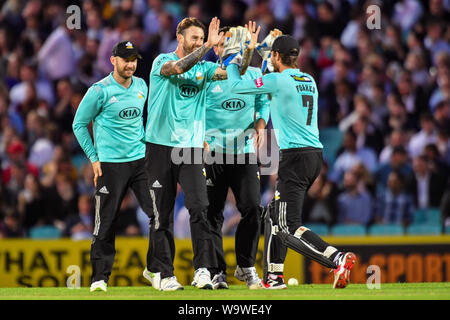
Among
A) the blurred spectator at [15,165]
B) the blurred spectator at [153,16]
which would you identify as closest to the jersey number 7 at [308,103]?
the blurred spectator at [15,165]

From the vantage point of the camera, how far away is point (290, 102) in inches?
307

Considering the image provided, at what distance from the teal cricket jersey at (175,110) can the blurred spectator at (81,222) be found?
4.10 meters

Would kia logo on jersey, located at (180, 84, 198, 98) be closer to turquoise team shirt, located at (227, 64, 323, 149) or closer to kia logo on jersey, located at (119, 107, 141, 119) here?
→ turquoise team shirt, located at (227, 64, 323, 149)

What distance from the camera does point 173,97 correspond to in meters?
8.03

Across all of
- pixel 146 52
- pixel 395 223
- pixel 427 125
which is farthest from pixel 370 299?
pixel 146 52

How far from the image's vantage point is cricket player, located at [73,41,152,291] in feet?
27.2

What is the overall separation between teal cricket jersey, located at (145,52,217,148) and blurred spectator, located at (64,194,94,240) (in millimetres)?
4103

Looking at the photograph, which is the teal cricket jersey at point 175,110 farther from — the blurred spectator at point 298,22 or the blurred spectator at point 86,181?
the blurred spectator at point 298,22

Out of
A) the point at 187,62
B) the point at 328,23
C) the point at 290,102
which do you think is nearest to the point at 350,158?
the point at 328,23

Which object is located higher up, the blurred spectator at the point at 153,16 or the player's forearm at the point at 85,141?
the blurred spectator at the point at 153,16

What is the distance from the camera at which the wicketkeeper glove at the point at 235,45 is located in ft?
26.5

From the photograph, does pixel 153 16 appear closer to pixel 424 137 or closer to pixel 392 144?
pixel 392 144

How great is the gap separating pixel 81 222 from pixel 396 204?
454 centimetres

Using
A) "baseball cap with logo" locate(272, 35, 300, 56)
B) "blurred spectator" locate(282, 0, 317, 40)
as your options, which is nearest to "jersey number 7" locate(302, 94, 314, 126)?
"baseball cap with logo" locate(272, 35, 300, 56)
